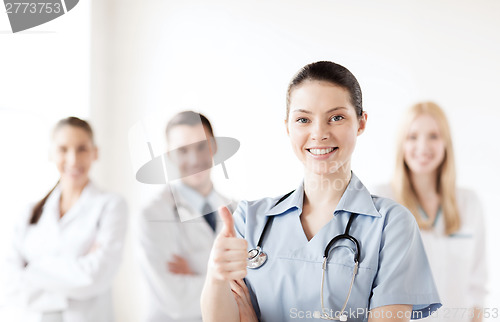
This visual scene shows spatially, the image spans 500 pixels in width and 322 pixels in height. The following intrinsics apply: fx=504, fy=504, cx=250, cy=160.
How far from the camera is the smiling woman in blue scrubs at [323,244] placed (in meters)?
0.87

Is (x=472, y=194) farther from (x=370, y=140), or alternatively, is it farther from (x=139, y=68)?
(x=139, y=68)

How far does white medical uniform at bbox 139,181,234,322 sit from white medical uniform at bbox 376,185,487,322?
676mm

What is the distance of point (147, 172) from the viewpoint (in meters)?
1.05

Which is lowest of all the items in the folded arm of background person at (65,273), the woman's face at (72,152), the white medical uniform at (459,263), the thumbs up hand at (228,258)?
the white medical uniform at (459,263)

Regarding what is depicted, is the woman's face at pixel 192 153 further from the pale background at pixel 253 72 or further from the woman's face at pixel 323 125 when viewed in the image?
the pale background at pixel 253 72

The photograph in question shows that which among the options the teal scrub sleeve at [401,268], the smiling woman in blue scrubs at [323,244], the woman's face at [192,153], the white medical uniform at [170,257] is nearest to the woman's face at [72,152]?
the white medical uniform at [170,257]

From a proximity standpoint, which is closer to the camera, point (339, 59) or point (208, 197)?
point (208, 197)

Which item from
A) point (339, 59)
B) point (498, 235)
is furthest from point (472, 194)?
point (339, 59)

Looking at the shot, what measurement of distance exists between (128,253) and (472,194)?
5.20ft

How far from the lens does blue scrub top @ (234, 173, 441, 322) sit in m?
0.87

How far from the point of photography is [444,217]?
1.77 metres

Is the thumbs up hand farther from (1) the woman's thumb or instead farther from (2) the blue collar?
(2) the blue collar

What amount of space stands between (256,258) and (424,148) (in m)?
1.10

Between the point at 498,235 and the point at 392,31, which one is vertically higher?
the point at 392,31
